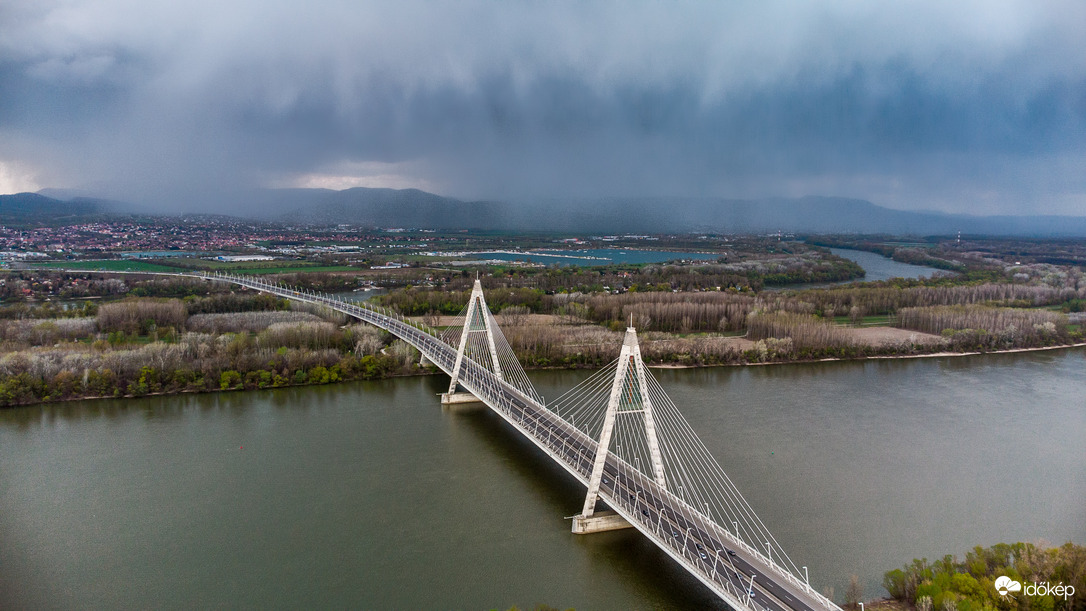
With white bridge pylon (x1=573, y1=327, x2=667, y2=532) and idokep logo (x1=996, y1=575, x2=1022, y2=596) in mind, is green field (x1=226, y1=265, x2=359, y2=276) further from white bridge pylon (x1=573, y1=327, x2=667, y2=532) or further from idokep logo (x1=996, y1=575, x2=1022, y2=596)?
Answer: idokep logo (x1=996, y1=575, x2=1022, y2=596)

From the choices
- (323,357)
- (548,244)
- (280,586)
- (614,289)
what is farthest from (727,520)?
(548,244)

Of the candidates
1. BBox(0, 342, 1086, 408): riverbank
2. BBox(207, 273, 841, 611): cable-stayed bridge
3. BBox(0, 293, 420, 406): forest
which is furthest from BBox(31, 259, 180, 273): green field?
BBox(207, 273, 841, 611): cable-stayed bridge

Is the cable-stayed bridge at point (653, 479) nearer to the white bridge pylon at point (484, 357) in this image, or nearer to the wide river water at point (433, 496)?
the white bridge pylon at point (484, 357)

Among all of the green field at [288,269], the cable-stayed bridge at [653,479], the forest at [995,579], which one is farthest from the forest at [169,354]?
the green field at [288,269]

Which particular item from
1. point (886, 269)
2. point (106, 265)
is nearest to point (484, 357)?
point (106, 265)

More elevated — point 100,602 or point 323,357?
point 323,357

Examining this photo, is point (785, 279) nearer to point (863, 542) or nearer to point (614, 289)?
point (614, 289)
